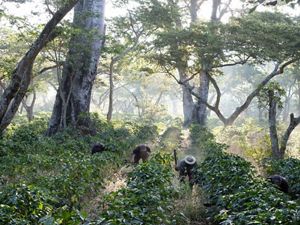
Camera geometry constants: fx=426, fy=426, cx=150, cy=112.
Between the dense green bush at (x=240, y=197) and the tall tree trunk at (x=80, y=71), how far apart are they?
975cm

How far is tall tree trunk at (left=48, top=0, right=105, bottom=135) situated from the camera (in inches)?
715

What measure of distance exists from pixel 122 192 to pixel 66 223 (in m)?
2.22

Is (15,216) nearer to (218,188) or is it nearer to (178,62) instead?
(218,188)

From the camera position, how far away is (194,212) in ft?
26.2

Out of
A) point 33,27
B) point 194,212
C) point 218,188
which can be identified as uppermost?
point 33,27

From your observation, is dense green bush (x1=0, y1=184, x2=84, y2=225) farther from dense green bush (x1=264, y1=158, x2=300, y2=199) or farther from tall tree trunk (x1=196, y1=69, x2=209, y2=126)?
tall tree trunk (x1=196, y1=69, x2=209, y2=126)

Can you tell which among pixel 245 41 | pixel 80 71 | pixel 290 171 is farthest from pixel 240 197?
pixel 245 41

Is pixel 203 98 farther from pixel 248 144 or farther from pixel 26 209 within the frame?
pixel 26 209

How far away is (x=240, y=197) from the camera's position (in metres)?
6.20

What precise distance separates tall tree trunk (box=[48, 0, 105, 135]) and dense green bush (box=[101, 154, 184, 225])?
10513 millimetres

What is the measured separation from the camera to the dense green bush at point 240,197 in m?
5.04

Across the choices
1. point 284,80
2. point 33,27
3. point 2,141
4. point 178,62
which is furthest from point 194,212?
point 284,80

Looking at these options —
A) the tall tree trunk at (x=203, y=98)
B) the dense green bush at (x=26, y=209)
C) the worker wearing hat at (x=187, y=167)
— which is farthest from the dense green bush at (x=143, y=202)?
the tall tree trunk at (x=203, y=98)

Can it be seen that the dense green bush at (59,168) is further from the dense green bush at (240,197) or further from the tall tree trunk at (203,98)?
the tall tree trunk at (203,98)
